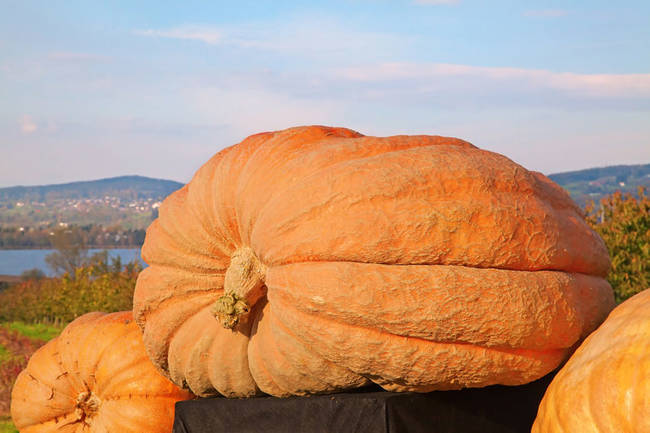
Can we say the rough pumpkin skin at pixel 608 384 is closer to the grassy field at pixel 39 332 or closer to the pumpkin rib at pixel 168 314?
the pumpkin rib at pixel 168 314

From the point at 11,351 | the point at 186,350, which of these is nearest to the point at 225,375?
the point at 186,350

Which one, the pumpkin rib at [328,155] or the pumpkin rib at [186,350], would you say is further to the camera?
the pumpkin rib at [186,350]

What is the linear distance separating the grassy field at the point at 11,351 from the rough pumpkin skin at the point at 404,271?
3.86 m

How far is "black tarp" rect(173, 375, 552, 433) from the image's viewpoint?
97.3 inches

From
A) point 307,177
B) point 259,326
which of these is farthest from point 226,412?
point 307,177

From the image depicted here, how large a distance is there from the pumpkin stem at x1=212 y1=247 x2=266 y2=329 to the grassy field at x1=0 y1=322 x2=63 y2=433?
3617mm

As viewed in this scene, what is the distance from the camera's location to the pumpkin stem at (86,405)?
3609 mm

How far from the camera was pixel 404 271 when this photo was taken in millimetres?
2309

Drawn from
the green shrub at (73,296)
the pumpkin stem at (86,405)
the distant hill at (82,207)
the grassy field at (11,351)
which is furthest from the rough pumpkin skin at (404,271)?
the distant hill at (82,207)

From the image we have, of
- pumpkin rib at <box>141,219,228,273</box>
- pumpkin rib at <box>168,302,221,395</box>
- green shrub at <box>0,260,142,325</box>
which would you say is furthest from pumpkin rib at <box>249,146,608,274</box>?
green shrub at <box>0,260,142,325</box>

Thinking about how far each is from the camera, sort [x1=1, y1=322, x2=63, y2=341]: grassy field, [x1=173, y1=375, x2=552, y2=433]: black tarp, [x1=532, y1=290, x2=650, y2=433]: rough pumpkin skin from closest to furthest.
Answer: [x1=532, y1=290, x2=650, y2=433]: rough pumpkin skin < [x1=173, y1=375, x2=552, y2=433]: black tarp < [x1=1, y1=322, x2=63, y2=341]: grassy field

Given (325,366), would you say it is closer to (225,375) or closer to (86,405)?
(225,375)

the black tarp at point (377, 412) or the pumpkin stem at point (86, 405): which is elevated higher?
the black tarp at point (377, 412)

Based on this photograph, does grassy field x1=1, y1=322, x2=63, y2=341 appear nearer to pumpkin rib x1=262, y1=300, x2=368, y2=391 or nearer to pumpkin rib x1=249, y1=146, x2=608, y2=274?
pumpkin rib x1=262, y1=300, x2=368, y2=391
